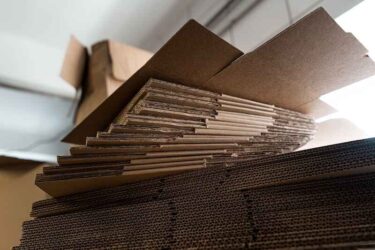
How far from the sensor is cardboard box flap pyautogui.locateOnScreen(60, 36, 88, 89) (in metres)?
1.54

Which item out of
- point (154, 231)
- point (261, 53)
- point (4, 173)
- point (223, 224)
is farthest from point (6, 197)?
point (261, 53)

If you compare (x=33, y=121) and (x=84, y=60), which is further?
(x=33, y=121)

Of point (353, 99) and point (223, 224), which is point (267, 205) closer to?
point (223, 224)

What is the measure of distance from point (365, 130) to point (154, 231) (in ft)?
2.65

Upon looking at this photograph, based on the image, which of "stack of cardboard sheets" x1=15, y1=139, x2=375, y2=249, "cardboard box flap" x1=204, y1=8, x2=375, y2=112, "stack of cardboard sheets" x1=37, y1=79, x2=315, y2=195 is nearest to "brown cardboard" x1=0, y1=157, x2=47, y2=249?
"stack of cardboard sheets" x1=15, y1=139, x2=375, y2=249

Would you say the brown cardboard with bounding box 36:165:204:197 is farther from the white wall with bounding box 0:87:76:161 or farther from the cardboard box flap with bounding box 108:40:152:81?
the white wall with bounding box 0:87:76:161

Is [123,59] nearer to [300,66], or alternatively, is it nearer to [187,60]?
[187,60]

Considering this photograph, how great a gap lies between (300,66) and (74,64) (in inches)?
43.5

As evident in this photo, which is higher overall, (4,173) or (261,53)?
(261,53)

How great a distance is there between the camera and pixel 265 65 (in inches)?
35.8

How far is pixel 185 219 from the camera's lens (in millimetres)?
792

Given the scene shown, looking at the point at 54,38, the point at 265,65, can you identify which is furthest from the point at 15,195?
the point at 54,38

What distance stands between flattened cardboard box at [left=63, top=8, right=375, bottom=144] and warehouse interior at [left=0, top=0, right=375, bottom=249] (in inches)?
0.8

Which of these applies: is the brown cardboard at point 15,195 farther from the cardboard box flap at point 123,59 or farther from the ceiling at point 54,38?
the cardboard box flap at point 123,59
